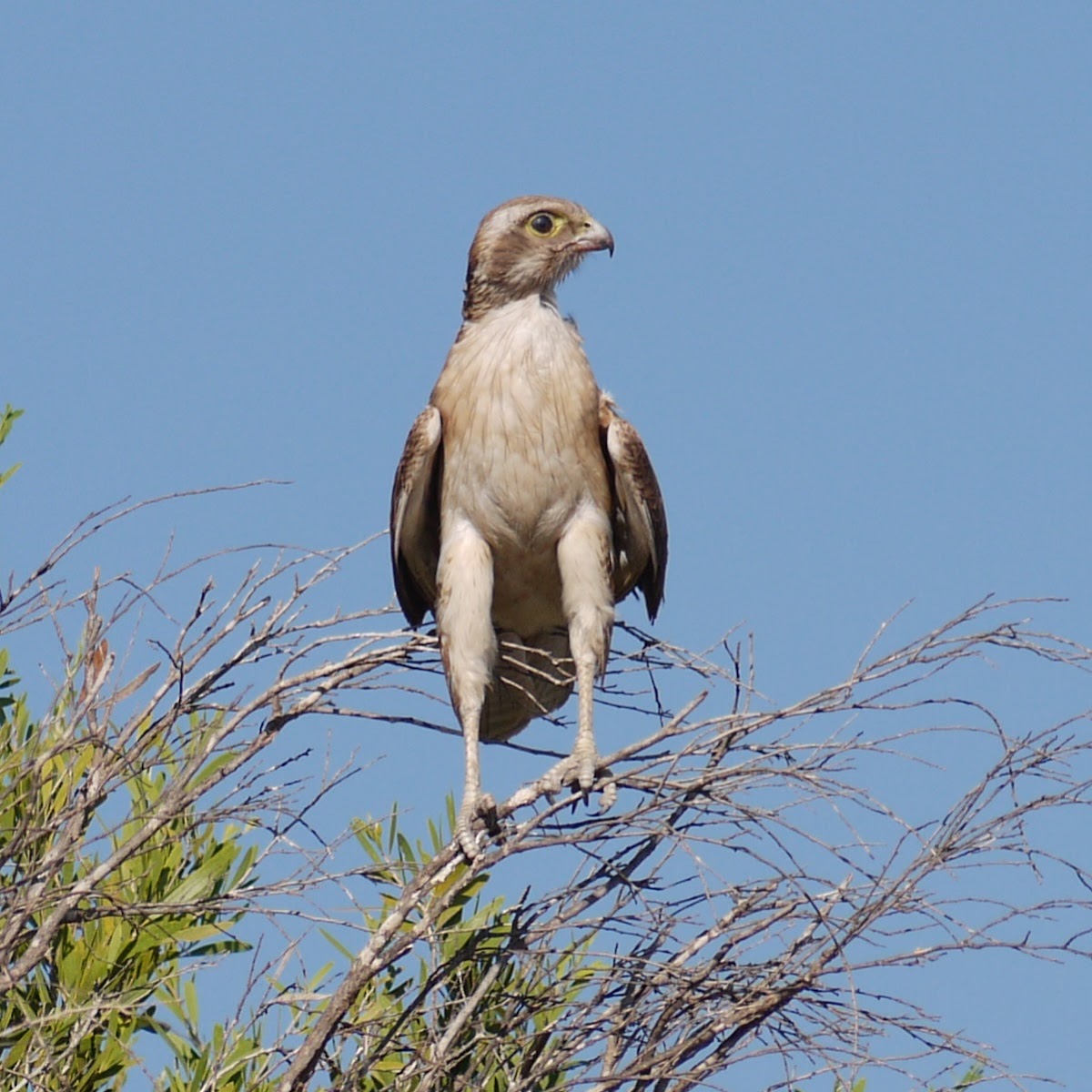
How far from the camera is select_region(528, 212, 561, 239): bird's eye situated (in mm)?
6234

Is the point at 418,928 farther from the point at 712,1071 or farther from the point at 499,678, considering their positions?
the point at 499,678

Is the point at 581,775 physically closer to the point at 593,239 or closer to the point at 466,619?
the point at 466,619

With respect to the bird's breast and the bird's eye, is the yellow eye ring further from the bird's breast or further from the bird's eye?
the bird's breast

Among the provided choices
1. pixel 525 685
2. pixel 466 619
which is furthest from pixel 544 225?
pixel 525 685

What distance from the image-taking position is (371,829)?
5395 mm

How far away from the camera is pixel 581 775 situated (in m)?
5.30

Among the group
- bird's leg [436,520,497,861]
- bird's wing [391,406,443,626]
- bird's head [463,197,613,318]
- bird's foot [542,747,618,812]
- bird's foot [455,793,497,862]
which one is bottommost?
bird's foot [455,793,497,862]

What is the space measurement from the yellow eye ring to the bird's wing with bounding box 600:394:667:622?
0.63 meters

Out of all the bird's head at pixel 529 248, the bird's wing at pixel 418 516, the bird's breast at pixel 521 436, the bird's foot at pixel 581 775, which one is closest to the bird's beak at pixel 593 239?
the bird's head at pixel 529 248

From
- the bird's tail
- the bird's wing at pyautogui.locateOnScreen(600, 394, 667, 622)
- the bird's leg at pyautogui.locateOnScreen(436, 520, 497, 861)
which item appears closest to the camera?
the bird's leg at pyautogui.locateOnScreen(436, 520, 497, 861)

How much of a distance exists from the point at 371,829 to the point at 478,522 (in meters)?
1.12

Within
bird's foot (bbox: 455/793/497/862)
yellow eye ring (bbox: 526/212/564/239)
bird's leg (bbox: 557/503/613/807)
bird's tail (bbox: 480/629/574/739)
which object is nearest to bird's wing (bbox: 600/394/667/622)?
bird's leg (bbox: 557/503/613/807)

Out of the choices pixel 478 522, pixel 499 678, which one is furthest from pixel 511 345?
pixel 499 678

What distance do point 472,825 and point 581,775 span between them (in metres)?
0.40
